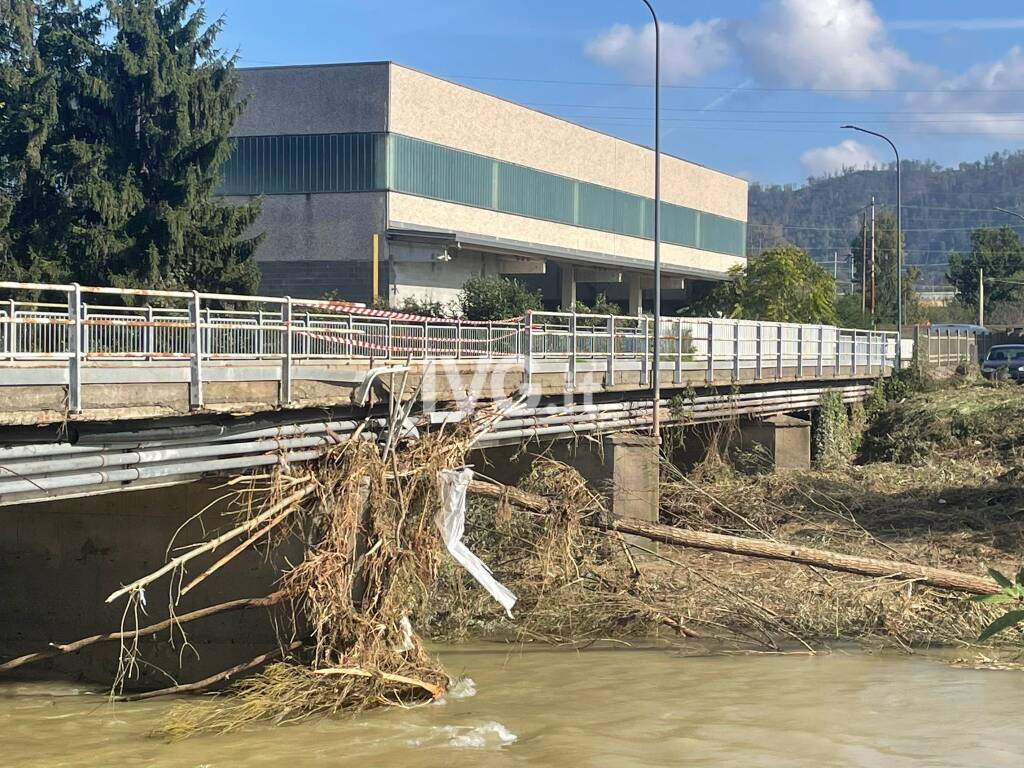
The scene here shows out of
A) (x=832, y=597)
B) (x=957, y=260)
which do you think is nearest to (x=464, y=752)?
(x=832, y=597)

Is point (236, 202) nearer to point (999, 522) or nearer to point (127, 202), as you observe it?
point (127, 202)

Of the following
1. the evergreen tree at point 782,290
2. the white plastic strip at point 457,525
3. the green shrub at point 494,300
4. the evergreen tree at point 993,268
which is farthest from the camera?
the evergreen tree at point 993,268

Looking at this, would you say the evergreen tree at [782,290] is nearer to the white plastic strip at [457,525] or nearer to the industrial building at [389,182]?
the industrial building at [389,182]

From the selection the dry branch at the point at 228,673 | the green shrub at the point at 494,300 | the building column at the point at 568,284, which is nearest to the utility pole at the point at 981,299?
the building column at the point at 568,284

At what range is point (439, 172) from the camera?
4631 cm

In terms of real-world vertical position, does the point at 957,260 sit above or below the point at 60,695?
above

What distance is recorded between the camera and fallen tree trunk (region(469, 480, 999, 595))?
46.4ft

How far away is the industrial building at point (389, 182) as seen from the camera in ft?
144

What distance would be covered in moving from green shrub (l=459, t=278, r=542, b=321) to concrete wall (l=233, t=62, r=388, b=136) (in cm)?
632

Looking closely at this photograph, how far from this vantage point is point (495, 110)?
49.8 meters

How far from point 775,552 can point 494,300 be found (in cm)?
2942

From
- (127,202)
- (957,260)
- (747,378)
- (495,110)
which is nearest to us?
(747,378)

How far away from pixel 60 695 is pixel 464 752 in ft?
16.3

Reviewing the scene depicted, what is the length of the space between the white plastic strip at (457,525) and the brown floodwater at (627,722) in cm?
106
